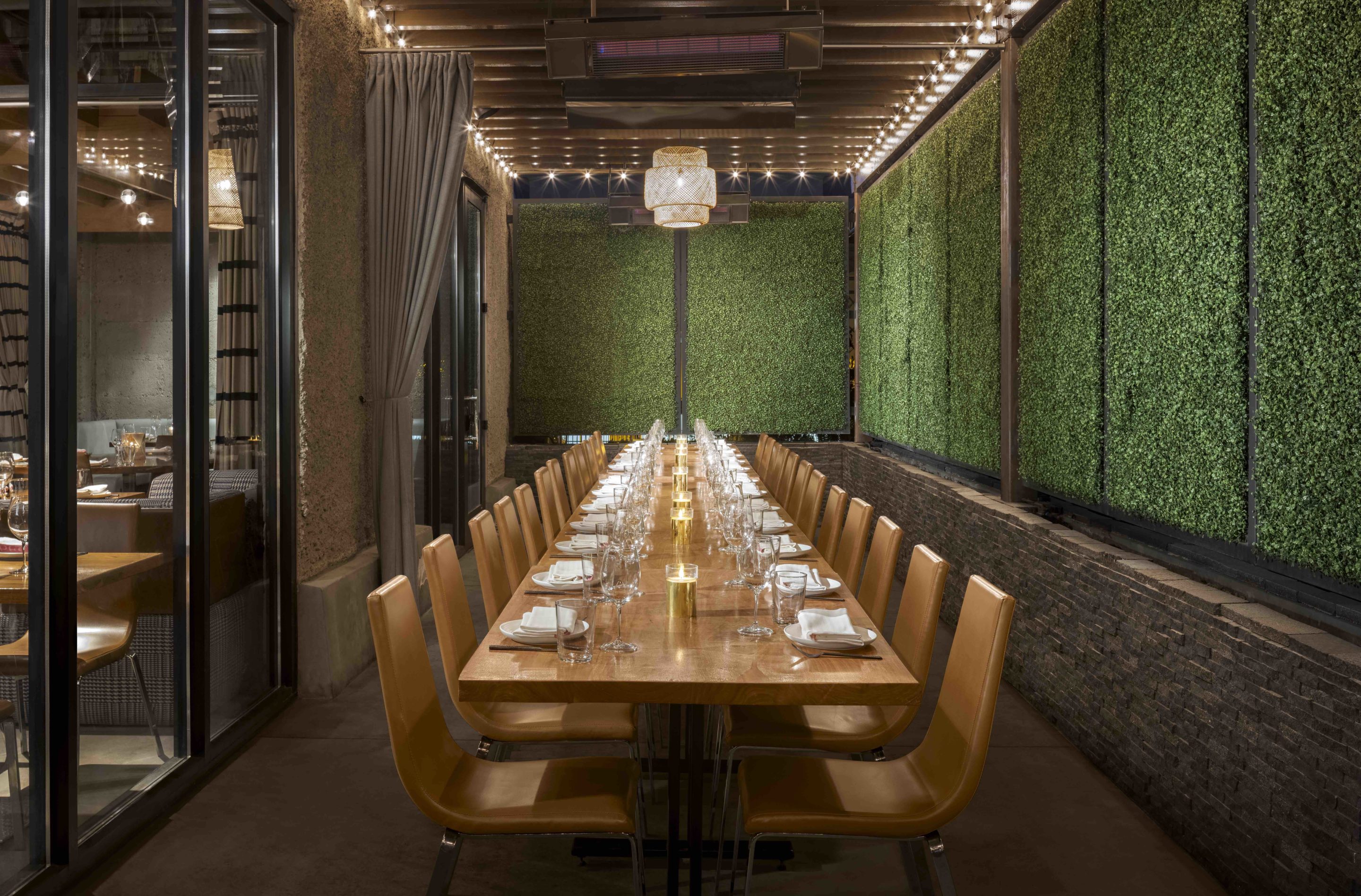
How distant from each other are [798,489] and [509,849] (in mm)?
3324

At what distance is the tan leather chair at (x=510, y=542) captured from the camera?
393cm

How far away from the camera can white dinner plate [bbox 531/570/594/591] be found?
3127 mm

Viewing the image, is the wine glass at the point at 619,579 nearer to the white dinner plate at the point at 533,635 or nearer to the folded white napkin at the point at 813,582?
the white dinner plate at the point at 533,635

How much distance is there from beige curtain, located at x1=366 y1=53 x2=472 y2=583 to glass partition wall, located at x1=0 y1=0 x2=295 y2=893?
892 mm

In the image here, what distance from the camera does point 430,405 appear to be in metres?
7.21

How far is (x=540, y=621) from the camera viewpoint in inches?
101

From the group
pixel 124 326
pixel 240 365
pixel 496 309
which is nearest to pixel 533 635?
pixel 124 326

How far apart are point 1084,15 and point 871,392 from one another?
5.45 metres

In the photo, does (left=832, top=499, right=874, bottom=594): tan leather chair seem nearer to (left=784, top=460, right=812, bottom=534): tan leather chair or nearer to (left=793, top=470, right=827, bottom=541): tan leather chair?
(left=793, top=470, right=827, bottom=541): tan leather chair

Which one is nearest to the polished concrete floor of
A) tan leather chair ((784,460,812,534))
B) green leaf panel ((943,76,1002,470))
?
tan leather chair ((784,460,812,534))

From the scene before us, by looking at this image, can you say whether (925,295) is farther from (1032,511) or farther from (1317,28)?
(1317,28)

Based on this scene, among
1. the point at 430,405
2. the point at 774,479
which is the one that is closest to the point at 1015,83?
the point at 774,479

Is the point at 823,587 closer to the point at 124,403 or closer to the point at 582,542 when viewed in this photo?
the point at 582,542

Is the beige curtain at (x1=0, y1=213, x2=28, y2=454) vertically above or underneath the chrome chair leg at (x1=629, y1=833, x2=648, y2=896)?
above
